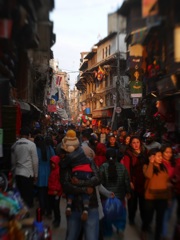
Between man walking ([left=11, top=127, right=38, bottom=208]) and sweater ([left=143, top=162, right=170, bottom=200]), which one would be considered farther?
man walking ([left=11, top=127, right=38, bottom=208])

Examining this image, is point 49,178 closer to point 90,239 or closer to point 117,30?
point 90,239

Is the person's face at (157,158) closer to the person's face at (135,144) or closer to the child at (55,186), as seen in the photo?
the person's face at (135,144)

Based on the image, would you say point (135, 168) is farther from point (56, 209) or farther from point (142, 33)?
point (142, 33)

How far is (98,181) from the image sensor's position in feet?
13.5

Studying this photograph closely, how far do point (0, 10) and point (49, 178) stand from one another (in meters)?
5.33

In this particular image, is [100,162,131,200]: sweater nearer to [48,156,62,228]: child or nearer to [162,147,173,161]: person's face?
[162,147,173,161]: person's face

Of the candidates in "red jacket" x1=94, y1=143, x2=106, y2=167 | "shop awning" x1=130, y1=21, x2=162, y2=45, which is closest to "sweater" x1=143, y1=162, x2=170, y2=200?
"shop awning" x1=130, y1=21, x2=162, y2=45

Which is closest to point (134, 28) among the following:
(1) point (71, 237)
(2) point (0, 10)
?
(2) point (0, 10)

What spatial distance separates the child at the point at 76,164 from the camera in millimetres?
3986

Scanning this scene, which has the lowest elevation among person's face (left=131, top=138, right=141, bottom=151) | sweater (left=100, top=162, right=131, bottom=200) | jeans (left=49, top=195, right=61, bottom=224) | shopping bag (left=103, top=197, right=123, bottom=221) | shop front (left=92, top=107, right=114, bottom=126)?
jeans (left=49, top=195, right=61, bottom=224)

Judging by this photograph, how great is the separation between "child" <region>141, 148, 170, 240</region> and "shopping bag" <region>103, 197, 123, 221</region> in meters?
0.41

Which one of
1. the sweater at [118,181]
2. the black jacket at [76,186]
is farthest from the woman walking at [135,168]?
the black jacket at [76,186]

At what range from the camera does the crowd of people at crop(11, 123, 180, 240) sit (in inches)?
159

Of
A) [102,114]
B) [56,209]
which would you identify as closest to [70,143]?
[102,114]
